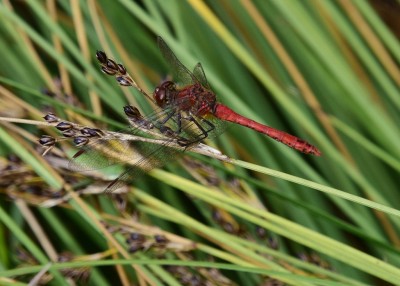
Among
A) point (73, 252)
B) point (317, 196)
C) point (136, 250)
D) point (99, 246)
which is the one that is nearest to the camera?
point (136, 250)

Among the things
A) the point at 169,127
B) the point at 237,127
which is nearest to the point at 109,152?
the point at 169,127

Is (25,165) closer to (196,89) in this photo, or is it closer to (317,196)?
(196,89)

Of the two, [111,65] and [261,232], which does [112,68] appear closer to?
[111,65]

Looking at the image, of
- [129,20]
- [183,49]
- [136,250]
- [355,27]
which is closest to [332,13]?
[355,27]

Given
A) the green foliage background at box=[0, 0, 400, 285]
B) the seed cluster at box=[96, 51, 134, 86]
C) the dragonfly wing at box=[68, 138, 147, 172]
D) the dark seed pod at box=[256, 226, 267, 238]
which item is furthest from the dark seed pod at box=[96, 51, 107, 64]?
the dark seed pod at box=[256, 226, 267, 238]

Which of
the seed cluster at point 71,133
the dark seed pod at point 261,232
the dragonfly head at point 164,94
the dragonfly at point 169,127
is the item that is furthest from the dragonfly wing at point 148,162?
the dark seed pod at point 261,232

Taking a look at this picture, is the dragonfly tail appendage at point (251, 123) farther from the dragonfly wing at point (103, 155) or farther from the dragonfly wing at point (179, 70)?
the dragonfly wing at point (103, 155)

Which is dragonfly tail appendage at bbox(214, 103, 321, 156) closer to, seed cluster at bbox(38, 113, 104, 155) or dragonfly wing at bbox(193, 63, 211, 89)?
dragonfly wing at bbox(193, 63, 211, 89)
